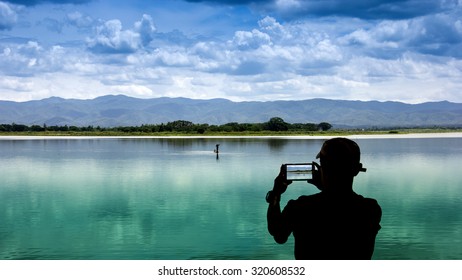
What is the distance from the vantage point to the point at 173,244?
54.4ft

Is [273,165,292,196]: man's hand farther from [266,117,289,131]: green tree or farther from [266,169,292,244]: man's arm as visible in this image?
[266,117,289,131]: green tree

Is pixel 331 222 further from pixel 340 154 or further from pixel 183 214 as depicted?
pixel 183 214

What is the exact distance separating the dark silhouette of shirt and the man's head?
9 cm

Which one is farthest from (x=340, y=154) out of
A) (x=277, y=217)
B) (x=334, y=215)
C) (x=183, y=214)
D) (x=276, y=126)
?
(x=276, y=126)

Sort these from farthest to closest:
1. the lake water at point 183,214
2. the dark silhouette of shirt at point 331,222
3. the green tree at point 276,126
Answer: the green tree at point 276,126 < the lake water at point 183,214 < the dark silhouette of shirt at point 331,222

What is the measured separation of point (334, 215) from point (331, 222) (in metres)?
0.05

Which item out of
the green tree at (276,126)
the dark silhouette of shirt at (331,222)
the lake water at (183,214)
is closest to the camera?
the dark silhouette of shirt at (331,222)

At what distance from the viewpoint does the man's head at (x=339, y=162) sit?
3.47 metres

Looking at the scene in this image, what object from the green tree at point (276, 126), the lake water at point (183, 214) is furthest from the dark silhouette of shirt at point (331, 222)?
the green tree at point (276, 126)

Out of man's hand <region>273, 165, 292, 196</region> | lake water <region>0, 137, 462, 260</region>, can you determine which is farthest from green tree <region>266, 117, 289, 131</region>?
man's hand <region>273, 165, 292, 196</region>

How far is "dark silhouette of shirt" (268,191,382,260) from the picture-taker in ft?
11.3

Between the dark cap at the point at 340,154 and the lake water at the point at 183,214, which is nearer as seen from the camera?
the dark cap at the point at 340,154

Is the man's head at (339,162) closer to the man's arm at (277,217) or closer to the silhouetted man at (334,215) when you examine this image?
the silhouetted man at (334,215)

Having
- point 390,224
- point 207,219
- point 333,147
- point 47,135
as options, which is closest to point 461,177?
point 390,224
